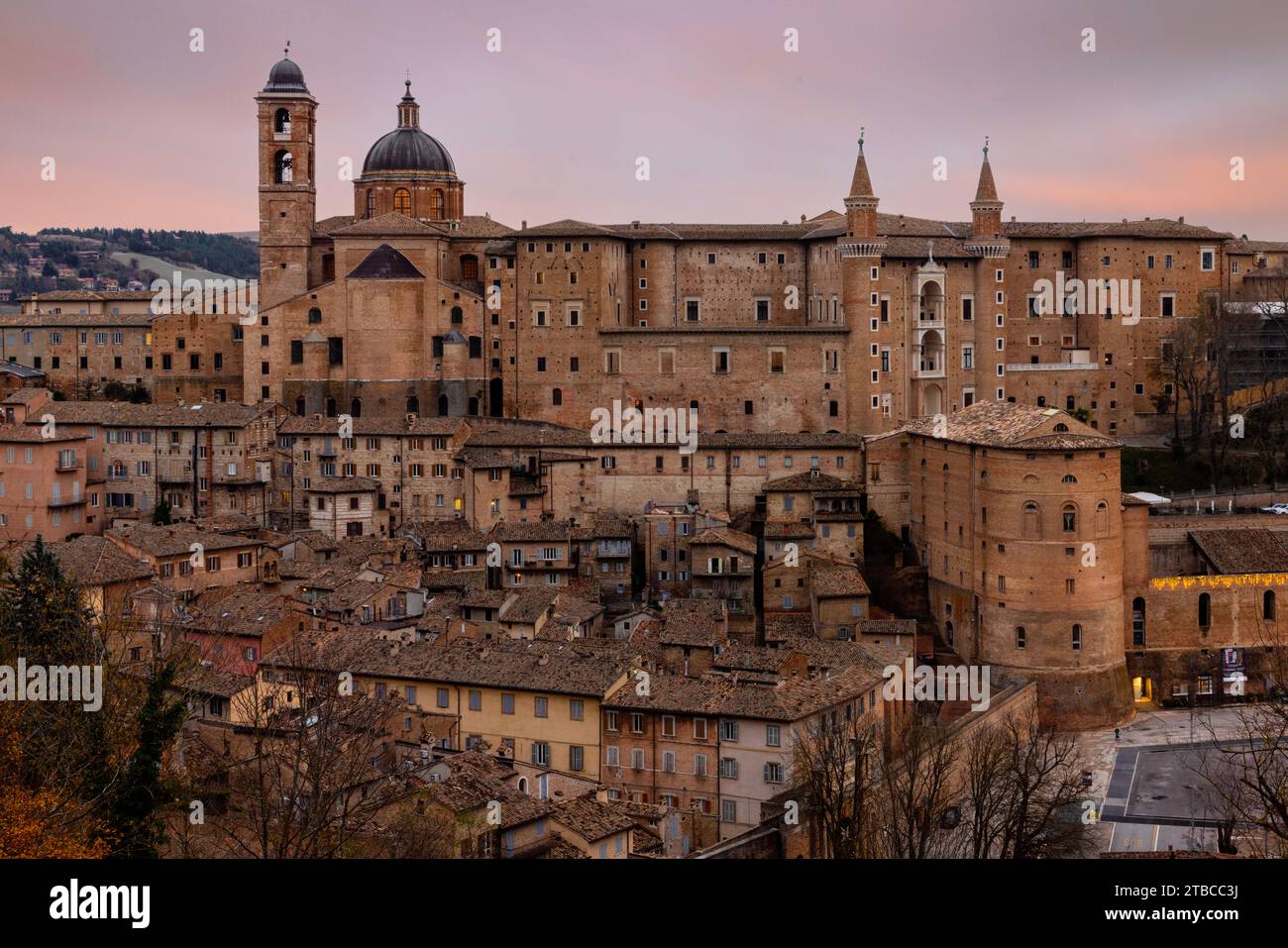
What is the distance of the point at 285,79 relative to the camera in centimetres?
5559

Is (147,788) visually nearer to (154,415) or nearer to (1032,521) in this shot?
(1032,521)

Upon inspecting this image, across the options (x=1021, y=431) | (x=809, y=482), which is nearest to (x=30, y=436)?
(x=809, y=482)

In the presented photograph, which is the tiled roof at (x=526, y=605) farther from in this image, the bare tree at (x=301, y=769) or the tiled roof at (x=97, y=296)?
the tiled roof at (x=97, y=296)

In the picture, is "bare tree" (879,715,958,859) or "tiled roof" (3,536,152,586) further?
"tiled roof" (3,536,152,586)

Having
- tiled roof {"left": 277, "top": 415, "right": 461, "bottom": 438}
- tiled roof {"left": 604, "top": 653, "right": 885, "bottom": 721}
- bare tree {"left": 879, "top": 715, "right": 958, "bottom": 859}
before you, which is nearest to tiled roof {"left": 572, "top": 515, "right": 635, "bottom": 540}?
tiled roof {"left": 277, "top": 415, "right": 461, "bottom": 438}

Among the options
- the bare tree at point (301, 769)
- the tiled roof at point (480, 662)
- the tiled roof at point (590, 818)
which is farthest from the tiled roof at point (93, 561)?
the tiled roof at point (590, 818)

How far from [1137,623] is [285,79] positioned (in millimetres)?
35716

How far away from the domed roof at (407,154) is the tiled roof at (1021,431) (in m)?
26.3

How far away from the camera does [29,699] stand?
20.9 meters

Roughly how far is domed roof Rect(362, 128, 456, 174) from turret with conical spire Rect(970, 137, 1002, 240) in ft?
68.3

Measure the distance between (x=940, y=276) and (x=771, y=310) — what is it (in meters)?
6.08

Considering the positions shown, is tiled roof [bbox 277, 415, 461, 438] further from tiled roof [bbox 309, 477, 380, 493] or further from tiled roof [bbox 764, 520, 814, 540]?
tiled roof [bbox 764, 520, 814, 540]

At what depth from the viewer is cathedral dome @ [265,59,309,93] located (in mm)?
55438

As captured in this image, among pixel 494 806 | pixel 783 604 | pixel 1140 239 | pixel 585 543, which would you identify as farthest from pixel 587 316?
pixel 494 806
